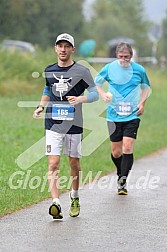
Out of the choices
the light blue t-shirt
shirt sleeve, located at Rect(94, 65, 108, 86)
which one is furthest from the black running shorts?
shirt sleeve, located at Rect(94, 65, 108, 86)

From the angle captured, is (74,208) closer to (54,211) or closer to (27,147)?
(54,211)

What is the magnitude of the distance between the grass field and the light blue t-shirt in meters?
1.47

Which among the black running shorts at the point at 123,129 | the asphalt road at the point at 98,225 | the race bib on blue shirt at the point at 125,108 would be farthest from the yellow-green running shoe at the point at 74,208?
the race bib on blue shirt at the point at 125,108

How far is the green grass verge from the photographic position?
1077 centimetres

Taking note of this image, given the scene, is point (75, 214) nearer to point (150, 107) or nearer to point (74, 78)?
point (74, 78)

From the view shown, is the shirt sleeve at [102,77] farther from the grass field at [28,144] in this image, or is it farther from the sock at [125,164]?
the grass field at [28,144]

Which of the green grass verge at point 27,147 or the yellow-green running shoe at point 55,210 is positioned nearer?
the yellow-green running shoe at point 55,210

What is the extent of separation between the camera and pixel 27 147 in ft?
51.6

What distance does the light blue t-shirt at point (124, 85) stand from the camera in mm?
11469

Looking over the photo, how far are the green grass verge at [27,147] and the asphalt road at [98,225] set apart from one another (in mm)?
423

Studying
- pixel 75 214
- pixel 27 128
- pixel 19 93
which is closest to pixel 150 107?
pixel 19 93

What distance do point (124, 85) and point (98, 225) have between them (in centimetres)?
303

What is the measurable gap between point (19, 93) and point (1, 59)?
1750 mm

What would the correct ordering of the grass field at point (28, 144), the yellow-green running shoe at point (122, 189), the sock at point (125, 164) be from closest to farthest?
the grass field at point (28, 144) → the yellow-green running shoe at point (122, 189) → the sock at point (125, 164)
